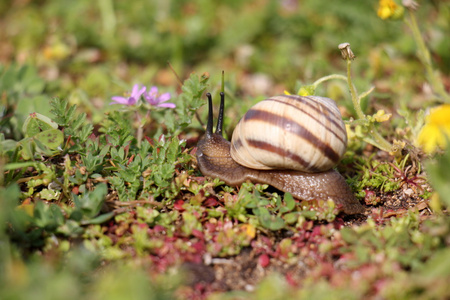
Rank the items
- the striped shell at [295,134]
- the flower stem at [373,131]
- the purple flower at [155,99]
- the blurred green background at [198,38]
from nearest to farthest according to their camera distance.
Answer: the striped shell at [295,134]
the flower stem at [373,131]
the purple flower at [155,99]
the blurred green background at [198,38]

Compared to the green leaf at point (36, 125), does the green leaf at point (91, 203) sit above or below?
below

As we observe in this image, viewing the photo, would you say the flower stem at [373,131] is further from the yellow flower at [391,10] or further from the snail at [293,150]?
the yellow flower at [391,10]

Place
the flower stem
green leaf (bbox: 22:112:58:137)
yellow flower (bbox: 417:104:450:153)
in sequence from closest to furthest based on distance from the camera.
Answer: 1. yellow flower (bbox: 417:104:450:153)
2. green leaf (bbox: 22:112:58:137)
3. the flower stem

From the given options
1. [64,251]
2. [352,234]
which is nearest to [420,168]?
[352,234]

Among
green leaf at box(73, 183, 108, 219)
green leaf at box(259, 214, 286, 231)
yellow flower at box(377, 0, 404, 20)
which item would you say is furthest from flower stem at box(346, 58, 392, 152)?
green leaf at box(73, 183, 108, 219)

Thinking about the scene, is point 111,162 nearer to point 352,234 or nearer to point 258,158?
point 258,158

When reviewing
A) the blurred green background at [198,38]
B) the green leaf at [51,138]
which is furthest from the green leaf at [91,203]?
the blurred green background at [198,38]

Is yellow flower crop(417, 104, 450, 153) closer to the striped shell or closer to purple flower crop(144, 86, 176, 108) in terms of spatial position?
the striped shell

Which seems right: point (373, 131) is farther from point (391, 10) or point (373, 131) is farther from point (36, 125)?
point (36, 125)
